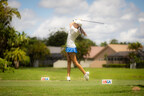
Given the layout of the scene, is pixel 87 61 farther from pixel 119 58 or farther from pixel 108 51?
pixel 119 58

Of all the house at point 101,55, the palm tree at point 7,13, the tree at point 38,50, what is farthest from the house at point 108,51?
the palm tree at point 7,13

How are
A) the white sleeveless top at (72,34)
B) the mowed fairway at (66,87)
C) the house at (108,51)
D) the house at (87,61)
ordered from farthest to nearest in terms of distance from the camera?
1. the house at (108,51)
2. the house at (87,61)
3. the white sleeveless top at (72,34)
4. the mowed fairway at (66,87)

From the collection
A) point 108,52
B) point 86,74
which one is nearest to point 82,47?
point 108,52

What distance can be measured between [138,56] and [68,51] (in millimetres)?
44070

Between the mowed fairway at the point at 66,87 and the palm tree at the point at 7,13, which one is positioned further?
the palm tree at the point at 7,13

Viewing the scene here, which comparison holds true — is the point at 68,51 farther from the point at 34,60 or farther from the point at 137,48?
the point at 34,60

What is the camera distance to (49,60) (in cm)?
6025

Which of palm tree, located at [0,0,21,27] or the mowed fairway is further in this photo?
palm tree, located at [0,0,21,27]

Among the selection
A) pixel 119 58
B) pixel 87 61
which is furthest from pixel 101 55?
pixel 119 58

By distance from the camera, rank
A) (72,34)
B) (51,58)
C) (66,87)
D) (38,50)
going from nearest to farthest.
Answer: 1. (72,34)
2. (66,87)
3. (38,50)
4. (51,58)

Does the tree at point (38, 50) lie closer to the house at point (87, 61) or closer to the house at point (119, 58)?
the house at point (87, 61)

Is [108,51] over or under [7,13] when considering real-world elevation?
under

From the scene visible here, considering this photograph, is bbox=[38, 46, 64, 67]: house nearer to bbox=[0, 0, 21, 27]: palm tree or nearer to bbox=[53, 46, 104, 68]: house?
bbox=[53, 46, 104, 68]: house

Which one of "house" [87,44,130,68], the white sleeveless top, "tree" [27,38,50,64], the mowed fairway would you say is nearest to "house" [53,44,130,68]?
"house" [87,44,130,68]
